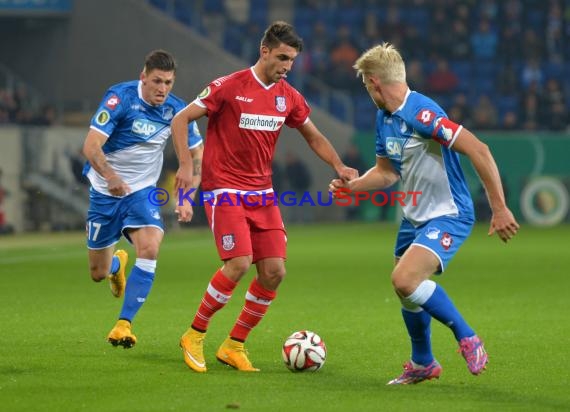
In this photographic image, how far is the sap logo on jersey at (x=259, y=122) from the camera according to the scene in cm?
816

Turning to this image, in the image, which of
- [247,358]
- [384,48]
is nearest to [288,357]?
[247,358]

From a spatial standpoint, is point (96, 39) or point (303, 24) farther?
point (303, 24)

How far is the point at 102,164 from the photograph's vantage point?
887cm

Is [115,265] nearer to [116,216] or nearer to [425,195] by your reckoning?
[116,216]

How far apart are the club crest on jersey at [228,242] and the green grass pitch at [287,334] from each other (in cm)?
84

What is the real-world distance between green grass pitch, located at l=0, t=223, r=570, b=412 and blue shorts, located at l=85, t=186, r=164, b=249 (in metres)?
0.81

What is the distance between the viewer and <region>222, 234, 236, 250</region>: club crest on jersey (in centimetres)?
802

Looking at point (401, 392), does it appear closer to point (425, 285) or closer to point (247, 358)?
point (425, 285)

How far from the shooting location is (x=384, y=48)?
7402 mm

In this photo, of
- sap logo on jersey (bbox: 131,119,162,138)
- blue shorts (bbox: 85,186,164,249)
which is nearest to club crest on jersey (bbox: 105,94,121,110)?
sap logo on jersey (bbox: 131,119,162,138)

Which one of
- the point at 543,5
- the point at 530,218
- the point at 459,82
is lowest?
the point at 530,218

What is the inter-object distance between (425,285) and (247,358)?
5.35 ft

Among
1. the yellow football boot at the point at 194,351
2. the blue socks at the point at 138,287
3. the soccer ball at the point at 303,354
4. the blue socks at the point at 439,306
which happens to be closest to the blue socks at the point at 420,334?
the blue socks at the point at 439,306

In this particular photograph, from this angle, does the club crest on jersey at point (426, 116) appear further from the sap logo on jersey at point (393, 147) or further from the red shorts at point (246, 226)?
the red shorts at point (246, 226)
